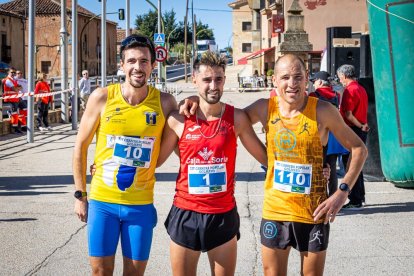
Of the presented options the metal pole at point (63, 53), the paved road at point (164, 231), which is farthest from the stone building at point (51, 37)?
the paved road at point (164, 231)

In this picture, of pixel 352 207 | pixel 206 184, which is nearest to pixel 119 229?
pixel 206 184

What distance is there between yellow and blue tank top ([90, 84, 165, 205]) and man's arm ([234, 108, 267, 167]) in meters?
0.51

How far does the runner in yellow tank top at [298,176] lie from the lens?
15.4ft

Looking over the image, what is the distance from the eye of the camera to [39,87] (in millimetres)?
22781

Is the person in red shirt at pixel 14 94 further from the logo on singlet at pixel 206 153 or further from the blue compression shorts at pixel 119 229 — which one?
the logo on singlet at pixel 206 153

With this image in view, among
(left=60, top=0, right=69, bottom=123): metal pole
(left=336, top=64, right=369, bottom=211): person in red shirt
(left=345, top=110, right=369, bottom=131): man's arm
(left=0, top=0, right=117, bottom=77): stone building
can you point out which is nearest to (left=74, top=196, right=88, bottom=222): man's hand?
(left=336, top=64, right=369, bottom=211): person in red shirt

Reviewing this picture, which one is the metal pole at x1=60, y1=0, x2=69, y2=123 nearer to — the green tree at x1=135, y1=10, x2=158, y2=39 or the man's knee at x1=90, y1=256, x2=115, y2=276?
the man's knee at x1=90, y1=256, x2=115, y2=276

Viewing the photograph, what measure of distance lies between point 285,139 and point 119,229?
126cm

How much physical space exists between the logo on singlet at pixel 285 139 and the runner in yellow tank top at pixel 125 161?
778 mm

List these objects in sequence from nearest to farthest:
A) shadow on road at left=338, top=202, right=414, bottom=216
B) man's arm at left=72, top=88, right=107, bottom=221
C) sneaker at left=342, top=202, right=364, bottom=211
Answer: man's arm at left=72, top=88, right=107, bottom=221
shadow on road at left=338, top=202, right=414, bottom=216
sneaker at left=342, top=202, right=364, bottom=211

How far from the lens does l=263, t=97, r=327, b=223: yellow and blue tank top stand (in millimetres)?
4734

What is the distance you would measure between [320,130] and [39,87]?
1902cm

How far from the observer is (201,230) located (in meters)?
4.67

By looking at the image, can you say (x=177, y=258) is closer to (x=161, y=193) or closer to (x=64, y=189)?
(x=161, y=193)
